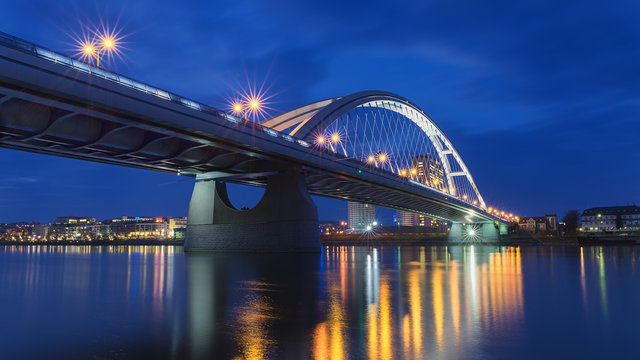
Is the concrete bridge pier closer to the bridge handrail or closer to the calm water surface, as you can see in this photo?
the bridge handrail

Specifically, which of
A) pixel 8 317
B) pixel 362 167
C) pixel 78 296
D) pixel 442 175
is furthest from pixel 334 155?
pixel 442 175

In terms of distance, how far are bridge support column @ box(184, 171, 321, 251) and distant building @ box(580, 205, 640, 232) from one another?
169 meters

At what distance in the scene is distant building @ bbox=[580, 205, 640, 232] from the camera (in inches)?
6954

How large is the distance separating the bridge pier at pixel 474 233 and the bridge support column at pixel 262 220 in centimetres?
8386

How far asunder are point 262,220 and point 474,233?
97295 millimetres

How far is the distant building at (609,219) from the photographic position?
17662 centimetres

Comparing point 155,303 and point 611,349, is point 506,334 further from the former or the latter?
point 155,303

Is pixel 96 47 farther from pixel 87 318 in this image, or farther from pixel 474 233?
pixel 474 233

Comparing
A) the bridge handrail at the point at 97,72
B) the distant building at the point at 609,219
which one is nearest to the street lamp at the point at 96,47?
the bridge handrail at the point at 97,72

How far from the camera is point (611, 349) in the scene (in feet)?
23.1

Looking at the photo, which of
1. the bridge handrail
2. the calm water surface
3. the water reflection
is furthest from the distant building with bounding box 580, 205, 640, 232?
the water reflection

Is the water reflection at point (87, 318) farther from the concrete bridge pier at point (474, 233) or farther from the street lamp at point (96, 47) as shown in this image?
the concrete bridge pier at point (474, 233)

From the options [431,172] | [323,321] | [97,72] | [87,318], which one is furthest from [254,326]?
[431,172]

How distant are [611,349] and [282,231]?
3547cm
